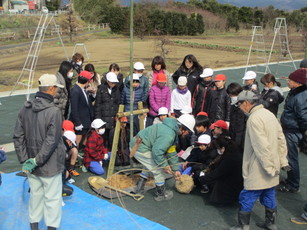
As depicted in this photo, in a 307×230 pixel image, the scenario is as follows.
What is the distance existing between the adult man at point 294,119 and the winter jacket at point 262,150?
3.11 ft

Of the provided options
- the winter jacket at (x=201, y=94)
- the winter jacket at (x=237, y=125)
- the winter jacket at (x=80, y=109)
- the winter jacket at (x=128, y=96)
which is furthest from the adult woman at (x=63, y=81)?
the winter jacket at (x=237, y=125)

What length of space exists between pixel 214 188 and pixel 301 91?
1.66 meters

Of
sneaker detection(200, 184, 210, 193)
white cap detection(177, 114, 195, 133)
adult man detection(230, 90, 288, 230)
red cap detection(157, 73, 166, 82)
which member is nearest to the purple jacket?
red cap detection(157, 73, 166, 82)

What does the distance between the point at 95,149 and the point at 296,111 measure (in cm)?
297

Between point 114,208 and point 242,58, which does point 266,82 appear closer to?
point 114,208

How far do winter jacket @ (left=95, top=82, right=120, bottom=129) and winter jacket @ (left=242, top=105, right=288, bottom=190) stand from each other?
280 cm

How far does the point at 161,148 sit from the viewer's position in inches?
165

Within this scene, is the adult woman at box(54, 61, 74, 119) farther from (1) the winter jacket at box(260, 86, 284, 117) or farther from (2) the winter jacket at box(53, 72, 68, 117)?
(1) the winter jacket at box(260, 86, 284, 117)

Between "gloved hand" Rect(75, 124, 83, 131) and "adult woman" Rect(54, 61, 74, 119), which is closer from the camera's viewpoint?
"gloved hand" Rect(75, 124, 83, 131)

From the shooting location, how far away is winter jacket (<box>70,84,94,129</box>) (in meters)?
5.59

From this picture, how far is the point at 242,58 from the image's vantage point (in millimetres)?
23016

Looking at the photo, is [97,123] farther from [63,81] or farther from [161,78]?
[161,78]

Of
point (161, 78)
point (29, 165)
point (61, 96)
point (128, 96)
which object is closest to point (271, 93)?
point (161, 78)

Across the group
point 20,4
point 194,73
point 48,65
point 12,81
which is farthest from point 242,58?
point 20,4
